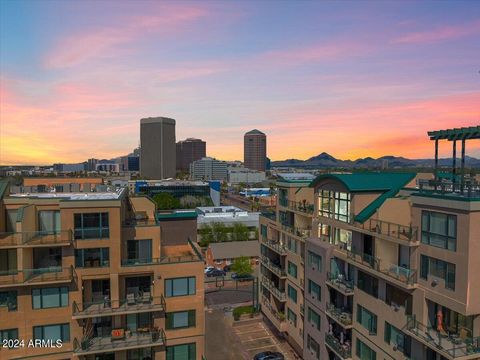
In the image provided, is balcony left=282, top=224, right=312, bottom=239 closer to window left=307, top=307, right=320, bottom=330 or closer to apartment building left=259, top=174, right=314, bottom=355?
apartment building left=259, top=174, right=314, bottom=355

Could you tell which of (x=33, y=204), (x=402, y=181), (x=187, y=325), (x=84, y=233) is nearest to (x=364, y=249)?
(x=402, y=181)

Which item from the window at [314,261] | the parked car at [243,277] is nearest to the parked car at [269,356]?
the window at [314,261]

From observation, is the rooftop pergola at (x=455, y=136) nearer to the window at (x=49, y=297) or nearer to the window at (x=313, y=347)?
the window at (x=313, y=347)

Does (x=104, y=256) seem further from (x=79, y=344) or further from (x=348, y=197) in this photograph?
(x=348, y=197)

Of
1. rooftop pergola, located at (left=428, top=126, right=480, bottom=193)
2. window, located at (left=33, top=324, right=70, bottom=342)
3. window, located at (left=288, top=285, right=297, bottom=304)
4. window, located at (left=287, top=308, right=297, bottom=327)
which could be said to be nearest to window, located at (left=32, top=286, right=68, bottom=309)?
window, located at (left=33, top=324, right=70, bottom=342)

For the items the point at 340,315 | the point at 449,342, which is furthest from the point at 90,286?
the point at 449,342

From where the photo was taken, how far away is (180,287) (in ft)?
100

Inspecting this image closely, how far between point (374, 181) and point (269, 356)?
2568cm

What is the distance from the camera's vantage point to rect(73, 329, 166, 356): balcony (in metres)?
27.7

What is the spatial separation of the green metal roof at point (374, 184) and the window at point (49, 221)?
26156 mm

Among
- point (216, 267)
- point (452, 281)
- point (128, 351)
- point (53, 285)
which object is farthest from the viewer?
point (216, 267)

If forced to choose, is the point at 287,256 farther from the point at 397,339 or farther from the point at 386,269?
the point at 397,339

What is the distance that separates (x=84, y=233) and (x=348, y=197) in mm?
24659

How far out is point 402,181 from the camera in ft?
116
